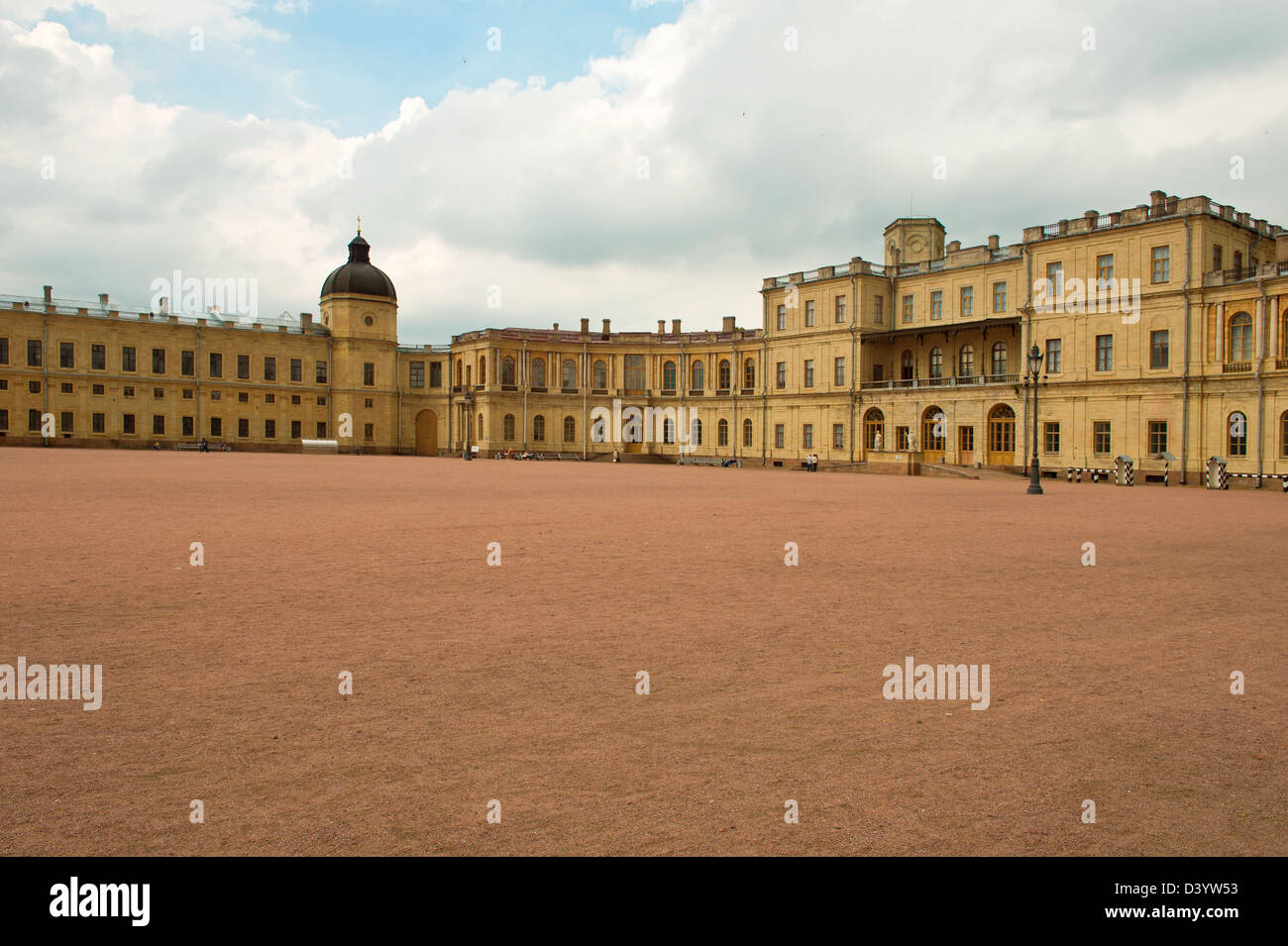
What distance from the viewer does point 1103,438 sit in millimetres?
45688

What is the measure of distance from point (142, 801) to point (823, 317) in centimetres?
5988

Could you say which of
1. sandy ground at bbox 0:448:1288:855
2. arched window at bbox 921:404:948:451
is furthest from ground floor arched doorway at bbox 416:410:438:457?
sandy ground at bbox 0:448:1288:855

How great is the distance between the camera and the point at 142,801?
4.08 metres

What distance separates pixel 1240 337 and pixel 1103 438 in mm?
7746

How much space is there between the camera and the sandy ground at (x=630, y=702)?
156 inches

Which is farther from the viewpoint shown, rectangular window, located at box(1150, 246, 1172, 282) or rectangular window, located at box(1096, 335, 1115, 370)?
rectangular window, located at box(1096, 335, 1115, 370)

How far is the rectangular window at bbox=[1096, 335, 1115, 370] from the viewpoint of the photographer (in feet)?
149

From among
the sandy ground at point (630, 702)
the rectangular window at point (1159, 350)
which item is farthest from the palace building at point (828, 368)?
the sandy ground at point (630, 702)

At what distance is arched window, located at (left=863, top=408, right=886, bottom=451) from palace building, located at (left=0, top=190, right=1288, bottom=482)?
0.56 feet

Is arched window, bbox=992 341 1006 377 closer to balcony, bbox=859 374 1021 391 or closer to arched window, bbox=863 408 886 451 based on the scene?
balcony, bbox=859 374 1021 391

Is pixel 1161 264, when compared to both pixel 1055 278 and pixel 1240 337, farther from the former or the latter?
pixel 1055 278

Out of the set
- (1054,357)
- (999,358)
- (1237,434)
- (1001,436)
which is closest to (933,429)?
(1001,436)

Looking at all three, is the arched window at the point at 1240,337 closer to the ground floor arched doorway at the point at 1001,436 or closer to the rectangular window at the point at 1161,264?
the rectangular window at the point at 1161,264
